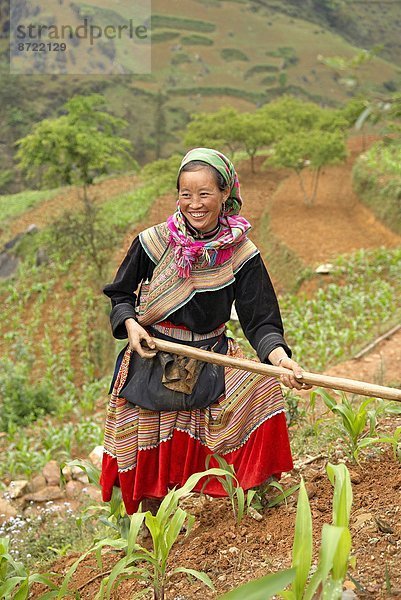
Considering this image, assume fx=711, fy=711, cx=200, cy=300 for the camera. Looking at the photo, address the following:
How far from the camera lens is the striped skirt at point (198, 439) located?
2.66 meters

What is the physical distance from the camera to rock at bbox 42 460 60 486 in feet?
18.7

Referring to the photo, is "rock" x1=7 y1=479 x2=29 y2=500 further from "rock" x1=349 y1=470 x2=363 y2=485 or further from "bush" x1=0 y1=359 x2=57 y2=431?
"rock" x1=349 y1=470 x2=363 y2=485

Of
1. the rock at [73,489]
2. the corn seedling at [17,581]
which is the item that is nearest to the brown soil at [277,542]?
the corn seedling at [17,581]

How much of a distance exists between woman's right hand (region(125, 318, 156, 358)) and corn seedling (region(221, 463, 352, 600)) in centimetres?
98

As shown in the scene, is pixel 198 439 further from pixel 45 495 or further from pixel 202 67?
pixel 202 67

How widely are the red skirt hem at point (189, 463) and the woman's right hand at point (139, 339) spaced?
340mm

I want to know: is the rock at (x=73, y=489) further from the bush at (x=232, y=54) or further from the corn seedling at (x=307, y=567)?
the bush at (x=232, y=54)

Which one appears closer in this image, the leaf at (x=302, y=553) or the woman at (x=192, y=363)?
the leaf at (x=302, y=553)

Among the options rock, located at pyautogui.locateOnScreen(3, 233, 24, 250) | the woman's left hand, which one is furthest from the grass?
the woman's left hand

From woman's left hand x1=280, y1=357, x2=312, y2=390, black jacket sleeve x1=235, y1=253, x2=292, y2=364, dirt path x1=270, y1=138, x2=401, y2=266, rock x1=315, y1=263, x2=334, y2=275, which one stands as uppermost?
black jacket sleeve x1=235, y1=253, x2=292, y2=364

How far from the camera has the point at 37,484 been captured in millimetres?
5676

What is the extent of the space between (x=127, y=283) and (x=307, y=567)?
1.34 m

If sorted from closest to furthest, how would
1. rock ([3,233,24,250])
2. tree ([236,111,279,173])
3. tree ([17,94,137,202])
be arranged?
tree ([17,94,137,202]) < rock ([3,233,24,250]) < tree ([236,111,279,173])

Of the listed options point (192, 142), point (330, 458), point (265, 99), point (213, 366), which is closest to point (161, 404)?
point (213, 366)
